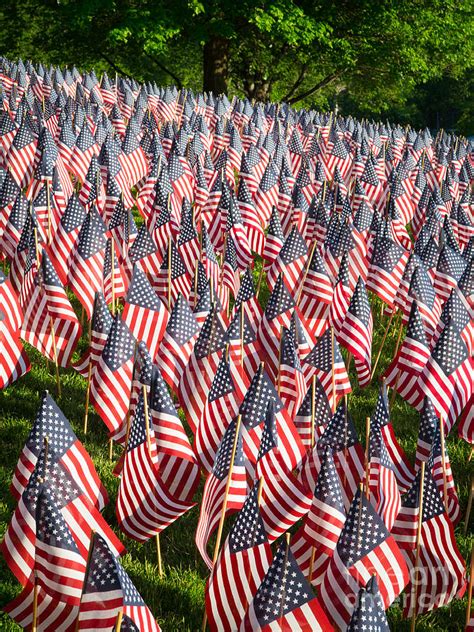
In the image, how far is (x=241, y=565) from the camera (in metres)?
4.64

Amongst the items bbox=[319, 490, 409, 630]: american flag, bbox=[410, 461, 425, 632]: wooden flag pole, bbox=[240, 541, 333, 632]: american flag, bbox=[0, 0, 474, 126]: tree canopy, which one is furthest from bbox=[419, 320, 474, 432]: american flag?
bbox=[0, 0, 474, 126]: tree canopy

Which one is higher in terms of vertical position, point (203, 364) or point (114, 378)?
point (203, 364)

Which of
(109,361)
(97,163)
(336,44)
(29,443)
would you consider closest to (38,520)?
(29,443)

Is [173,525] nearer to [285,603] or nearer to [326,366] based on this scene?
[326,366]

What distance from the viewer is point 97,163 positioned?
42.9ft

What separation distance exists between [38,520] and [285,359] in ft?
10.8

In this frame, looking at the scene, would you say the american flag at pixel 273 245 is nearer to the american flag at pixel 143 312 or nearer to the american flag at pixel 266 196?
the american flag at pixel 266 196

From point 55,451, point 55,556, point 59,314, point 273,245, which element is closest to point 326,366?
point 59,314

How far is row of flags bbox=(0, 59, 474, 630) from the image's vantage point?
15.3ft

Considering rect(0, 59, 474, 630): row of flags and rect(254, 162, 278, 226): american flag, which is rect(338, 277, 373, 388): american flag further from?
rect(254, 162, 278, 226): american flag

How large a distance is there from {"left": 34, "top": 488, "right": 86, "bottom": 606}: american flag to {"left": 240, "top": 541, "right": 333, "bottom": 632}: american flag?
1003mm

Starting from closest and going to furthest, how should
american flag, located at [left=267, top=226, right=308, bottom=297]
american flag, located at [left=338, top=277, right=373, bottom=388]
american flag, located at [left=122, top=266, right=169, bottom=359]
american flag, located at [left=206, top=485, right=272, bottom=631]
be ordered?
american flag, located at [left=206, top=485, right=272, bottom=631] → american flag, located at [left=122, top=266, right=169, bottom=359] → american flag, located at [left=338, top=277, right=373, bottom=388] → american flag, located at [left=267, top=226, right=308, bottom=297]

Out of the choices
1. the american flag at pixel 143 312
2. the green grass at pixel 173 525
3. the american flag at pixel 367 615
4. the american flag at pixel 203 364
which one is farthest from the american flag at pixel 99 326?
the american flag at pixel 367 615

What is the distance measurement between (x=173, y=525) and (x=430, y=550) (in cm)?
215
